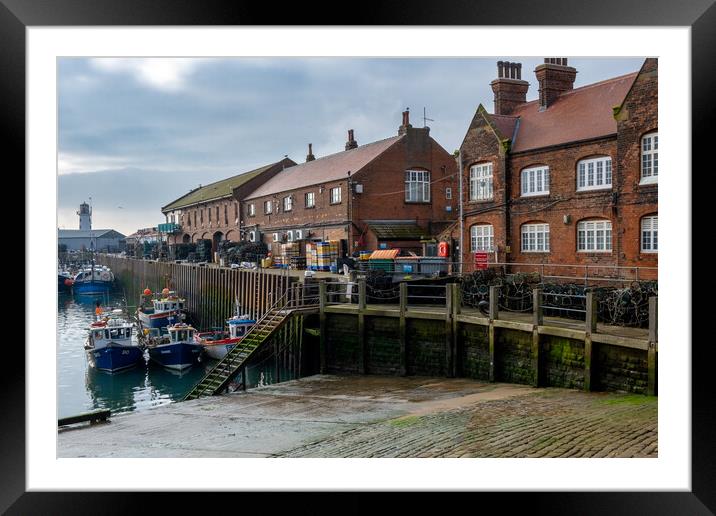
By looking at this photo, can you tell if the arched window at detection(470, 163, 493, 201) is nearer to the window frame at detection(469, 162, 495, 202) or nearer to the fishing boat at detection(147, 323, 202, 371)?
the window frame at detection(469, 162, 495, 202)

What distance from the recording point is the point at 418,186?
91.4 ft

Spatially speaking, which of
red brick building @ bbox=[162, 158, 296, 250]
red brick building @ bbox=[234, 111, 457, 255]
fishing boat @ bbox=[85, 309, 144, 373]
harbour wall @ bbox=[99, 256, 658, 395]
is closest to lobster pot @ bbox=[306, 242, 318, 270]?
red brick building @ bbox=[234, 111, 457, 255]

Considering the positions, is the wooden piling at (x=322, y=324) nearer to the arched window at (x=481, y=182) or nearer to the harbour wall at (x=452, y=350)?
the harbour wall at (x=452, y=350)

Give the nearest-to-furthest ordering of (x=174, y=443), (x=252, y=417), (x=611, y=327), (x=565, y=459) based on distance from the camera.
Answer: (x=565, y=459) < (x=174, y=443) < (x=252, y=417) < (x=611, y=327)

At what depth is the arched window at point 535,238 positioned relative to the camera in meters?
18.3

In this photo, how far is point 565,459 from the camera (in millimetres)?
6754

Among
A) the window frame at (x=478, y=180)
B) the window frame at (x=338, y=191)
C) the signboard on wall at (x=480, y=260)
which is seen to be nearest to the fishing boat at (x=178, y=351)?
the window frame at (x=338, y=191)

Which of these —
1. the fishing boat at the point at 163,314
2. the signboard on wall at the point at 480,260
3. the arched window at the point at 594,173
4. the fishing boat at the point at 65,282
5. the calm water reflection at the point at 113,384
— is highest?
the arched window at the point at 594,173

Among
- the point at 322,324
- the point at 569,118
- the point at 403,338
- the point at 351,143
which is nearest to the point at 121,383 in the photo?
the point at 322,324

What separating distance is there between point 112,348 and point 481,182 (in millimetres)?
13118

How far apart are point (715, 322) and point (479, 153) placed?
15.6 meters
